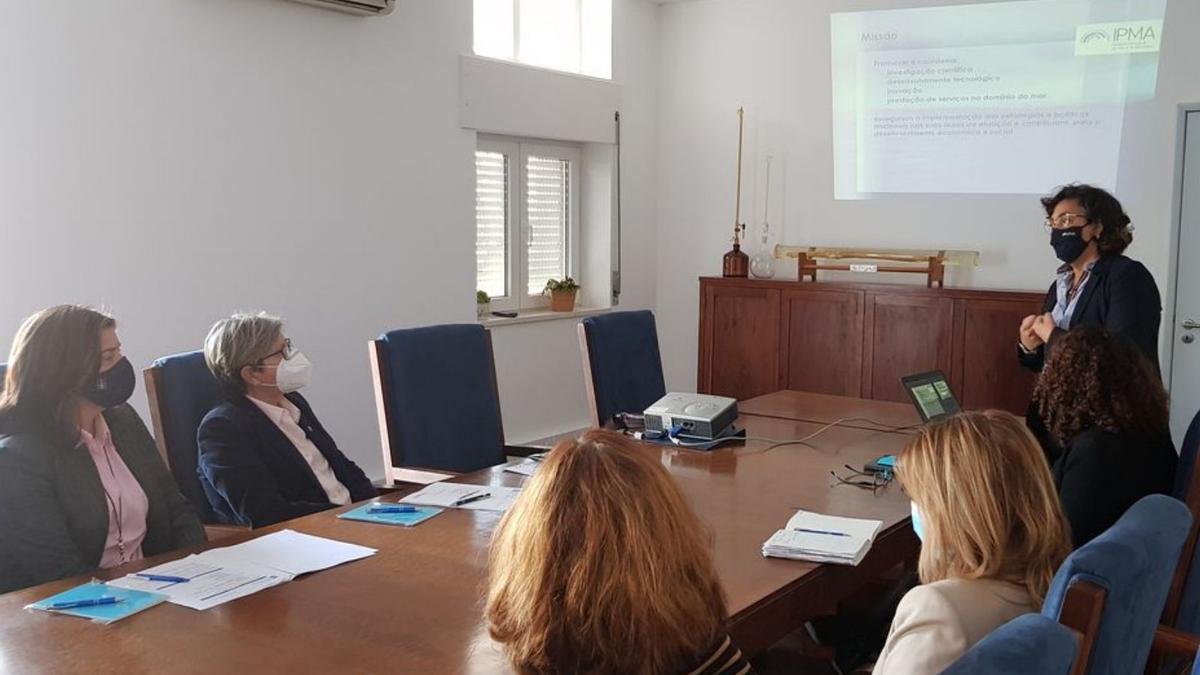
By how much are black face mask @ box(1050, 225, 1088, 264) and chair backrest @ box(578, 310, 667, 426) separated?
1.51 meters

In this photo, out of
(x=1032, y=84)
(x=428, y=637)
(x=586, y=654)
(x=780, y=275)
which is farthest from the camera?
(x=780, y=275)

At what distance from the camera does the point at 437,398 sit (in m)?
3.50

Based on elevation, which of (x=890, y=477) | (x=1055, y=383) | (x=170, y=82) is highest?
(x=170, y=82)

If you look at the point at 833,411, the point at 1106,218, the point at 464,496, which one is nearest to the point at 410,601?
the point at 464,496

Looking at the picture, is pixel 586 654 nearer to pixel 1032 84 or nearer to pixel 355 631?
pixel 355 631

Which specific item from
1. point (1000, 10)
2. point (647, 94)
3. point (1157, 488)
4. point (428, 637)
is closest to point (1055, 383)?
point (1157, 488)

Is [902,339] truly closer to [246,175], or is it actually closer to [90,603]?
[246,175]

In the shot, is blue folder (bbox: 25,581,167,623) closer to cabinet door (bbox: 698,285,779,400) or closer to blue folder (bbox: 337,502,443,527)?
blue folder (bbox: 337,502,443,527)

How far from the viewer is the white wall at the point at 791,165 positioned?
5.49m

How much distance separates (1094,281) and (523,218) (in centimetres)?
338

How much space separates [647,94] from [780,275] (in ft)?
4.75

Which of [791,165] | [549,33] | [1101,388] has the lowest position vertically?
[1101,388]

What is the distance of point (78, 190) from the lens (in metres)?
4.13

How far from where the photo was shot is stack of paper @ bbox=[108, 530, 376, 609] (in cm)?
197
